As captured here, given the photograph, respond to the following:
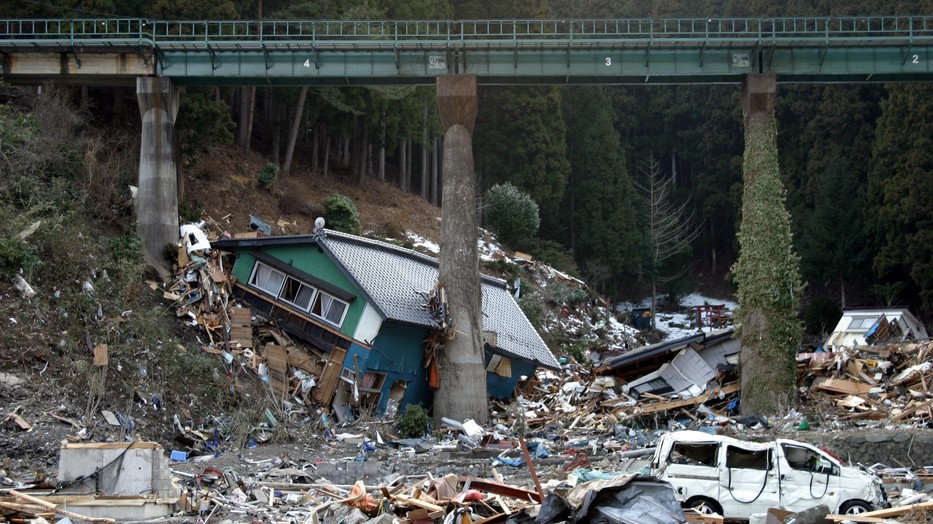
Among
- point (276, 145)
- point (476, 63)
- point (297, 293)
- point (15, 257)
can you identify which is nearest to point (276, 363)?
point (297, 293)

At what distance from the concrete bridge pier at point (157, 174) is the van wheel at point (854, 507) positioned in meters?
21.5

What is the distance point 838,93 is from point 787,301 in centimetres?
2828

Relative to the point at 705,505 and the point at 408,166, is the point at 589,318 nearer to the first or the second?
the point at 408,166

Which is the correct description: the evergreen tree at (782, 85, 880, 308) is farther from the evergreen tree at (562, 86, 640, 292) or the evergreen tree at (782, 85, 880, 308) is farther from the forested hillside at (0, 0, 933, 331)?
the evergreen tree at (562, 86, 640, 292)

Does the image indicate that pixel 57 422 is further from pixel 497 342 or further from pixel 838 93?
pixel 838 93

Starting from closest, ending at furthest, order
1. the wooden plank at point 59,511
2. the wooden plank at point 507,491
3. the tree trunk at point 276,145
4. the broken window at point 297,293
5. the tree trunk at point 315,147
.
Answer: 1. the wooden plank at point 59,511
2. the wooden plank at point 507,491
3. the broken window at point 297,293
4. the tree trunk at point 276,145
5. the tree trunk at point 315,147

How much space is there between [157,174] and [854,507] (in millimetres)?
23320

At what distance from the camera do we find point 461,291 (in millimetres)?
30266

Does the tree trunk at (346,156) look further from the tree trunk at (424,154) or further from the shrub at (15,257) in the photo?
the shrub at (15,257)

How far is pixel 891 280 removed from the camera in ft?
164

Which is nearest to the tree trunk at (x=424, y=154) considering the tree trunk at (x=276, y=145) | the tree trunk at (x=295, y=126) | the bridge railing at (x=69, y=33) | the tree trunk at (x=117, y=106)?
the tree trunk at (x=276, y=145)

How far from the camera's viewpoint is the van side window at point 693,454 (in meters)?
16.6

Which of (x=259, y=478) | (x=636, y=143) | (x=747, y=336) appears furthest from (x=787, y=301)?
(x=636, y=143)

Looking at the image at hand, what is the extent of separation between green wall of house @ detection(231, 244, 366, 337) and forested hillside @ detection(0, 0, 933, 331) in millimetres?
7555
